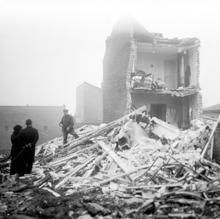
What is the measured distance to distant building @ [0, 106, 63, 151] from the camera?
121ft

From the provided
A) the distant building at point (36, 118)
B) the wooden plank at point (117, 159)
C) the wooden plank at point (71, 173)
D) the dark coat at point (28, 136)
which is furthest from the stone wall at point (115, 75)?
the distant building at point (36, 118)

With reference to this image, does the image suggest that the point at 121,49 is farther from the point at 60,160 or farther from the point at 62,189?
the point at 62,189

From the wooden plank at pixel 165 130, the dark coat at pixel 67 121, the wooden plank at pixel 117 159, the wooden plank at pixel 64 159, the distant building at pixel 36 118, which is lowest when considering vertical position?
the distant building at pixel 36 118

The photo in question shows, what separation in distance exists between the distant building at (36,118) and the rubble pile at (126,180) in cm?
2362

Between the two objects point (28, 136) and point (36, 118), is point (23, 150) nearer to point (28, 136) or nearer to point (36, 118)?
point (28, 136)

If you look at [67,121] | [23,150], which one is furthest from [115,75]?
[23,150]

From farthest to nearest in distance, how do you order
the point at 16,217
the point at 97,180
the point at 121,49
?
the point at 121,49
the point at 97,180
the point at 16,217

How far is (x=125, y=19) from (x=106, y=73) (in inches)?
190

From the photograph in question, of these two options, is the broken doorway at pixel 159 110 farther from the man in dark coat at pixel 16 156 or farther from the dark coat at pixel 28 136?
the man in dark coat at pixel 16 156

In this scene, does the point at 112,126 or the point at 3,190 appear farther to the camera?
the point at 112,126

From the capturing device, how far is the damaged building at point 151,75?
19.4 meters

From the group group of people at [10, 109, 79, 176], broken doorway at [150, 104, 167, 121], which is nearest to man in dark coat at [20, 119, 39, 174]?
group of people at [10, 109, 79, 176]

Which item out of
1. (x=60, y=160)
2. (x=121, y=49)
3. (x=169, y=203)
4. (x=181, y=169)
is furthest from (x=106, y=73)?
(x=169, y=203)

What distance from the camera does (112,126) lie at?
47.1 ft
